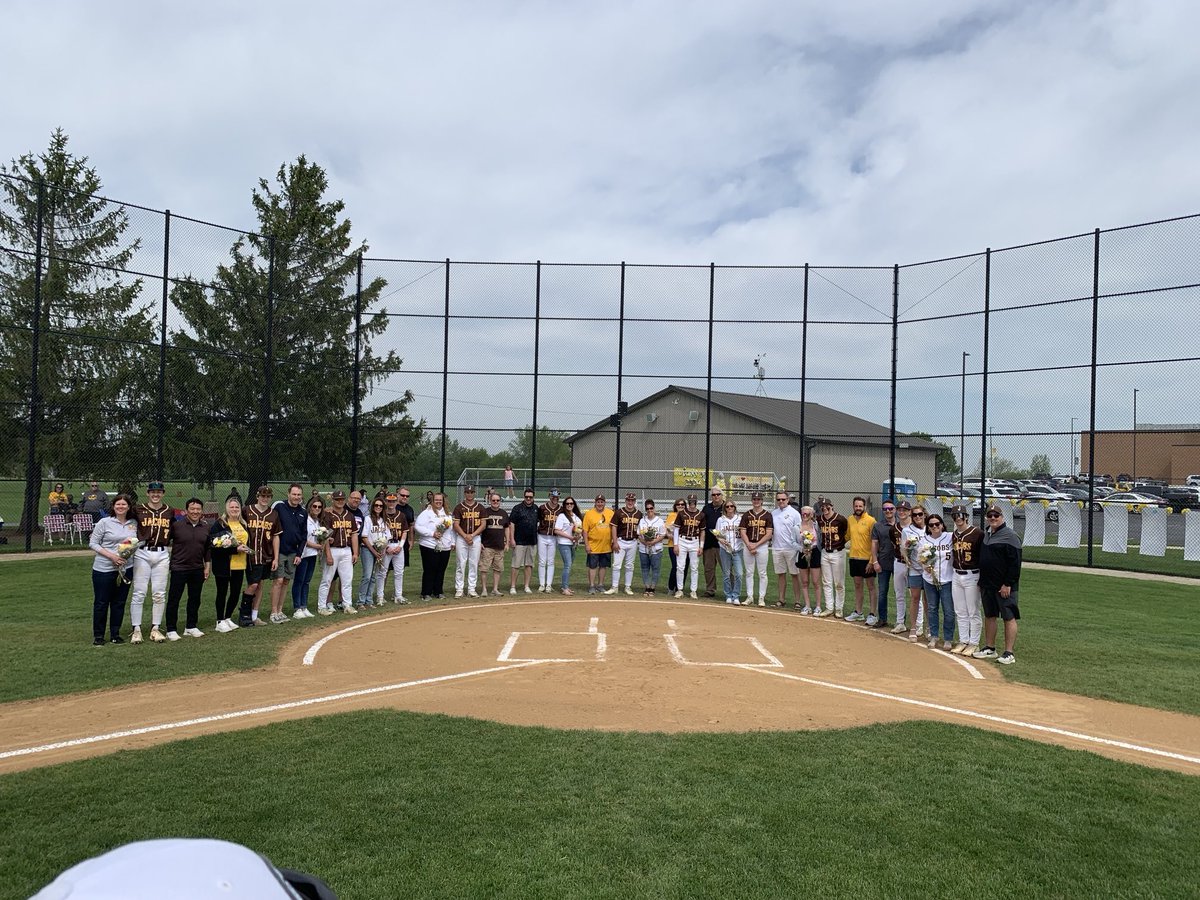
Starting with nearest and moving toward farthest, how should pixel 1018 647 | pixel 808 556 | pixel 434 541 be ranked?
pixel 1018 647, pixel 808 556, pixel 434 541

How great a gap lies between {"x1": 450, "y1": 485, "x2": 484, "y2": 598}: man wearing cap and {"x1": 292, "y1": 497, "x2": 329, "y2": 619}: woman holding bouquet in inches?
116

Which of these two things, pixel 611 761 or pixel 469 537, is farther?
pixel 469 537

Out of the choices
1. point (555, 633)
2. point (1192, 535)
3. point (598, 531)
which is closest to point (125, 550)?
point (555, 633)

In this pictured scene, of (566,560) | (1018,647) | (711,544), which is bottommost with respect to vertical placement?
(1018,647)

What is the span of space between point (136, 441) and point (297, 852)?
60.9 ft

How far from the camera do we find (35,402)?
1806 centimetres

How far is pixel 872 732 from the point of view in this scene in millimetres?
7207

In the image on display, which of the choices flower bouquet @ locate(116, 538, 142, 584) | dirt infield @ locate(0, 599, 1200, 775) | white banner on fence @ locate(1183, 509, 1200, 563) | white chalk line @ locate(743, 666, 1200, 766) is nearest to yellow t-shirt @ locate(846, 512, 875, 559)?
dirt infield @ locate(0, 599, 1200, 775)

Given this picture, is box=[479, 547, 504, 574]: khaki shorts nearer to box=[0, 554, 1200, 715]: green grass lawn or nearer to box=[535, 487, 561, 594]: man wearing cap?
box=[535, 487, 561, 594]: man wearing cap

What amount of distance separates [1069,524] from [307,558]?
70.4 feet

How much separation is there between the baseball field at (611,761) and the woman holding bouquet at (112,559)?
393 millimetres

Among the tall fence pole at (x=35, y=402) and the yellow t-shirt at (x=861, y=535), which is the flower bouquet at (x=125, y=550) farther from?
the yellow t-shirt at (x=861, y=535)

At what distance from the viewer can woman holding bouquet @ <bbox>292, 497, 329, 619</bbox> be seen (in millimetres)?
12414

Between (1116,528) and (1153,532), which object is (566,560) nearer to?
(1116,528)
